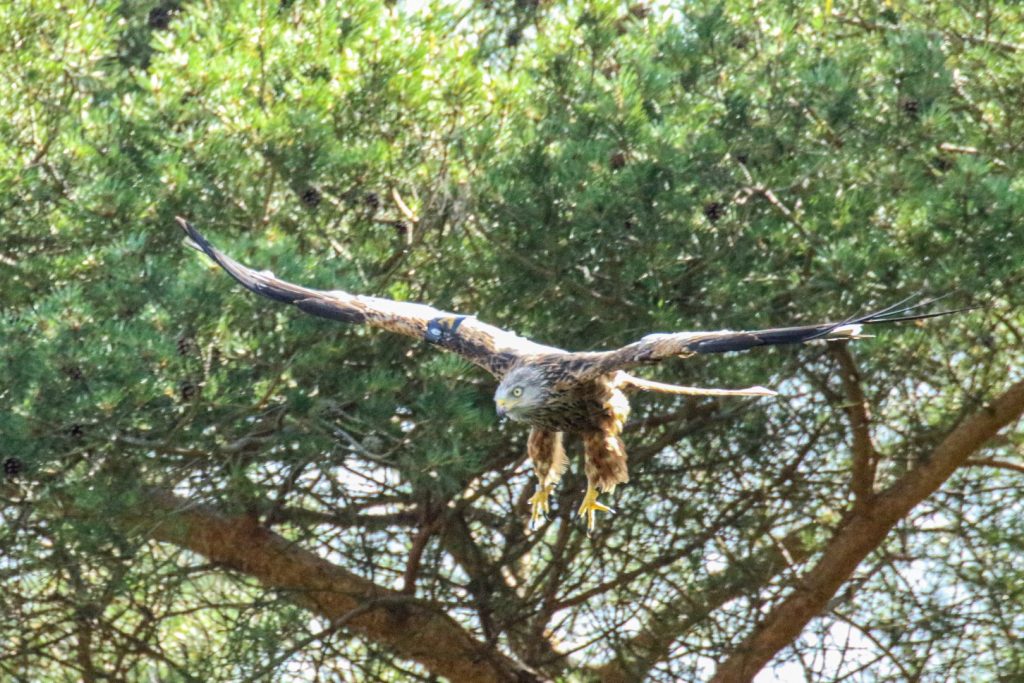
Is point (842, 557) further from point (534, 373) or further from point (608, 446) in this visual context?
point (534, 373)

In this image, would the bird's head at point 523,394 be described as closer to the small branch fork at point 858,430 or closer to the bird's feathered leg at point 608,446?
the bird's feathered leg at point 608,446

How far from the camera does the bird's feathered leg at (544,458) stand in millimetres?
4973

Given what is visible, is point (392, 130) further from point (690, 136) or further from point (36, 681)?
point (36, 681)

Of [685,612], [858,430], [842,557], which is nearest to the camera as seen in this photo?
[858,430]

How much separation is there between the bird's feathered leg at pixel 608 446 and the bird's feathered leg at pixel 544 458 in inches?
4.3

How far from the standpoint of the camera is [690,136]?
556 centimetres

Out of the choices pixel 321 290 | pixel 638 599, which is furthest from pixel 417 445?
pixel 638 599

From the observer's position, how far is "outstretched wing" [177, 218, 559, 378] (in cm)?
474

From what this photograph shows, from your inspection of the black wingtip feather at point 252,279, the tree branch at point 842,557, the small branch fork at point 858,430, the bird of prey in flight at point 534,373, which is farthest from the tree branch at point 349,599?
the black wingtip feather at point 252,279

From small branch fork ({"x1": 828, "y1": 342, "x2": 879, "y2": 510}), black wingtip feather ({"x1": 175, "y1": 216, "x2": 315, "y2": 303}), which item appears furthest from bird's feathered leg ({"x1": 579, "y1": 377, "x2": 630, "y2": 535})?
small branch fork ({"x1": 828, "y1": 342, "x2": 879, "y2": 510})

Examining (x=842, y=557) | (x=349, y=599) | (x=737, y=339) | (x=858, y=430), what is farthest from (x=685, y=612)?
(x=737, y=339)

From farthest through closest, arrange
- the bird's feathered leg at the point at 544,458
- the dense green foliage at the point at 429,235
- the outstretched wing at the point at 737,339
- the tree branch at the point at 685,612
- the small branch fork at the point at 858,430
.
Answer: the tree branch at the point at 685,612, the small branch fork at the point at 858,430, the dense green foliage at the point at 429,235, the bird's feathered leg at the point at 544,458, the outstretched wing at the point at 737,339

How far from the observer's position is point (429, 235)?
19.3ft

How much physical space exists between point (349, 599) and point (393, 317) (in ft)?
7.85
